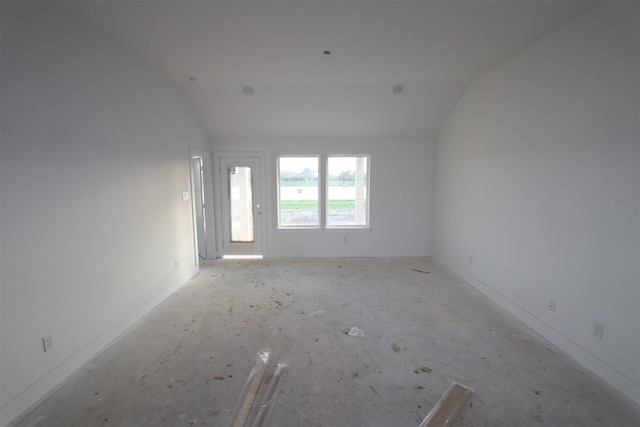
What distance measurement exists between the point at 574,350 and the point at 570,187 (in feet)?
4.67

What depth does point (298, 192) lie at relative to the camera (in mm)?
5684

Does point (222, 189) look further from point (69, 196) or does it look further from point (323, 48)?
point (323, 48)

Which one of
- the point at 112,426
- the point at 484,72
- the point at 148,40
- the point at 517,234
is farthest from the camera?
the point at 484,72

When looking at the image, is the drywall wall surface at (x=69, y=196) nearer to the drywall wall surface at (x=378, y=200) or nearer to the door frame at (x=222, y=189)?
the door frame at (x=222, y=189)

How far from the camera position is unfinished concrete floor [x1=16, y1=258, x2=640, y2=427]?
1.95 m

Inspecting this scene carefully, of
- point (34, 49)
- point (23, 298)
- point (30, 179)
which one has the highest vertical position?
point (34, 49)

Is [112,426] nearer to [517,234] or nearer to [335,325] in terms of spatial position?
[335,325]

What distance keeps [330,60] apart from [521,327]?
3533mm

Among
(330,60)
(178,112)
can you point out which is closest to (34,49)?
(178,112)

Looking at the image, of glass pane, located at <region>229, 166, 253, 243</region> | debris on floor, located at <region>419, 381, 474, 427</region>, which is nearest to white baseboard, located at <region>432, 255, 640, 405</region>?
debris on floor, located at <region>419, 381, 474, 427</region>

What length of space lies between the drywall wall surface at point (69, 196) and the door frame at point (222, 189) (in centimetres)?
181

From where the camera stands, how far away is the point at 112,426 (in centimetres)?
184

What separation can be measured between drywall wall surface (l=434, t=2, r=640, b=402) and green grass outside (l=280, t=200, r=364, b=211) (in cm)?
242

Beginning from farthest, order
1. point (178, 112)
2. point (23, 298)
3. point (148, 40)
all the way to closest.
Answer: point (178, 112) < point (148, 40) < point (23, 298)
